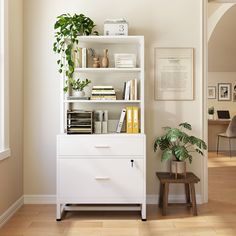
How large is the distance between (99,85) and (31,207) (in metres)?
1.46

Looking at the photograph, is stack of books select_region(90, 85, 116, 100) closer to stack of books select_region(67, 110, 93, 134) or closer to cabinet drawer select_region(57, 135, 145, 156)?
stack of books select_region(67, 110, 93, 134)

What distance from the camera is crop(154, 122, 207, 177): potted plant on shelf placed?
3547 mm

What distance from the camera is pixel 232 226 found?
320cm

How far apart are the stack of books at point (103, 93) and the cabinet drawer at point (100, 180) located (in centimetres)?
63

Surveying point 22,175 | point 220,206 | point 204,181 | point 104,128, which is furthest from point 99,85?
point 220,206

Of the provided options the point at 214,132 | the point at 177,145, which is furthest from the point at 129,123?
the point at 214,132

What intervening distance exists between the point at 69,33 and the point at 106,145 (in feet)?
3.74

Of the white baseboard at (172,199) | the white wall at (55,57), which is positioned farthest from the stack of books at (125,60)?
the white baseboard at (172,199)

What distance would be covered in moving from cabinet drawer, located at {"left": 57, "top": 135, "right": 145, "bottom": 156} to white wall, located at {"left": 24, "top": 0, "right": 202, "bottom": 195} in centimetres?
61

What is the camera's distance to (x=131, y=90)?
361 cm

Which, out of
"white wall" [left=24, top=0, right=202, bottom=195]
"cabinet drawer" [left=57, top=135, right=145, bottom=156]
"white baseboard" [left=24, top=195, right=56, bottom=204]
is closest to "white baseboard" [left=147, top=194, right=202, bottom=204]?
"white wall" [left=24, top=0, right=202, bottom=195]

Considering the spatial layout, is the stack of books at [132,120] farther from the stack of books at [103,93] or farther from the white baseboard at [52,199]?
the white baseboard at [52,199]

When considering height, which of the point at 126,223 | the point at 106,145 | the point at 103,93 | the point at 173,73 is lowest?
the point at 126,223

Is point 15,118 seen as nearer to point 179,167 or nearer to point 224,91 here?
point 179,167
